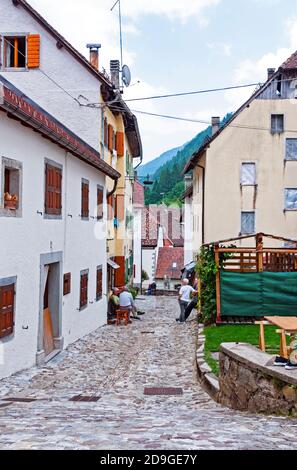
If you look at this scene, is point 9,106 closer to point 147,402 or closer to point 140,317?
point 147,402

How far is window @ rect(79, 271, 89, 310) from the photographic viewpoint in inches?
711

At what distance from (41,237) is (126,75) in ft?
38.3

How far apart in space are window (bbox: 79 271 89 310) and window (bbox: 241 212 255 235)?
46.0 ft

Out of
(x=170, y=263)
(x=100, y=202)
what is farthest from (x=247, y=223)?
(x=170, y=263)

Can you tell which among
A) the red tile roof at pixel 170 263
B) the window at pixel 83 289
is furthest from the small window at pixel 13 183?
the red tile roof at pixel 170 263

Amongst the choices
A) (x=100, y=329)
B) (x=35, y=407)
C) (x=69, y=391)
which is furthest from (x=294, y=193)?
(x=35, y=407)

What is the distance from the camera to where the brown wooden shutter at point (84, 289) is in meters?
18.1

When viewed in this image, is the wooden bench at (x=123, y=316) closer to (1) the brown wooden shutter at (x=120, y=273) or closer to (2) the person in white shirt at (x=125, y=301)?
(2) the person in white shirt at (x=125, y=301)

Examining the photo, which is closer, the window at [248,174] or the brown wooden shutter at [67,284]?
the brown wooden shutter at [67,284]

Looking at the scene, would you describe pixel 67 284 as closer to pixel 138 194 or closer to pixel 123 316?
pixel 123 316

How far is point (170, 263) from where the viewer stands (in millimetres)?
68188

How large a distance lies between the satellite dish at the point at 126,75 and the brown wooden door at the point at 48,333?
11237 millimetres

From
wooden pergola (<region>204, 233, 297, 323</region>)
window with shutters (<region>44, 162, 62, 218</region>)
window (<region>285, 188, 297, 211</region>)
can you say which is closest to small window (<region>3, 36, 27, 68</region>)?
window with shutters (<region>44, 162, 62, 218</region>)

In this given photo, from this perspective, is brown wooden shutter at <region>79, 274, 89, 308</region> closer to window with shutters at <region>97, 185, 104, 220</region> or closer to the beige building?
window with shutters at <region>97, 185, 104, 220</region>
